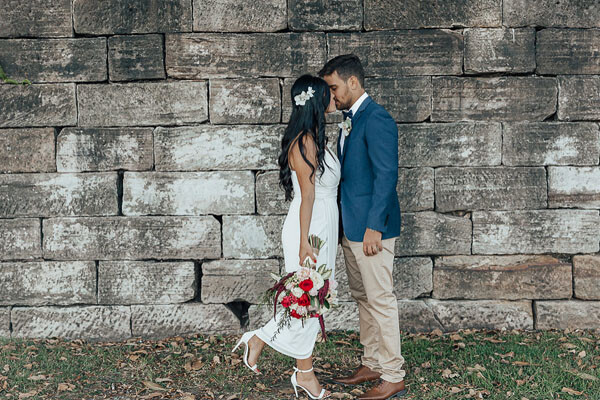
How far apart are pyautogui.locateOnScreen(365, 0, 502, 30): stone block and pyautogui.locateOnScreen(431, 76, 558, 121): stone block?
20.9 inches

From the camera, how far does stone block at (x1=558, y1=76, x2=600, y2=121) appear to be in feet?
17.9

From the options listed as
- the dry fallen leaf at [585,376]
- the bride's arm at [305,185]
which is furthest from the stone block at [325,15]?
the dry fallen leaf at [585,376]

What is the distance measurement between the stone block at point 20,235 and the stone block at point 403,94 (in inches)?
136

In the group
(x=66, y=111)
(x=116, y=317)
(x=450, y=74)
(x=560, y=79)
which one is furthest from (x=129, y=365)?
(x=560, y=79)

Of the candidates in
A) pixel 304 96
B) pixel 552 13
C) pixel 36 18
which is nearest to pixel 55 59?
pixel 36 18

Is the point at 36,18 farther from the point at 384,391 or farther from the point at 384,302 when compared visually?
the point at 384,391

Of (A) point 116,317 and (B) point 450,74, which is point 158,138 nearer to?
(A) point 116,317

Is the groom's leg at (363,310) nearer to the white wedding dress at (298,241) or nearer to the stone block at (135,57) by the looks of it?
the white wedding dress at (298,241)

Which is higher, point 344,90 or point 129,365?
point 344,90

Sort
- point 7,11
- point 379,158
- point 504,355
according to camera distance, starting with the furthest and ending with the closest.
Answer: point 7,11 < point 504,355 < point 379,158

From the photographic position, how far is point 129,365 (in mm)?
4844

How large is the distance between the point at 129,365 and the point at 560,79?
471cm

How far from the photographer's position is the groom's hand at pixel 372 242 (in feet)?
12.8

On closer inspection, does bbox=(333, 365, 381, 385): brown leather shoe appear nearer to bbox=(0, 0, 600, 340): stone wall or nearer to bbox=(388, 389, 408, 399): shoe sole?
bbox=(388, 389, 408, 399): shoe sole
